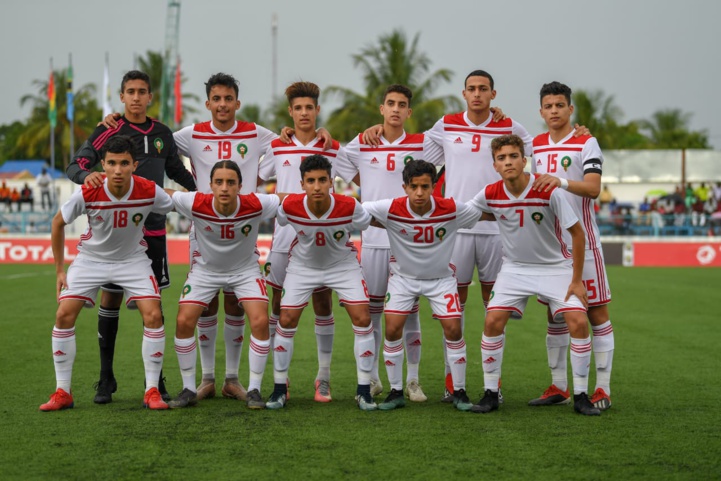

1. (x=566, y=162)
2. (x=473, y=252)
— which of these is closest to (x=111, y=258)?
(x=473, y=252)

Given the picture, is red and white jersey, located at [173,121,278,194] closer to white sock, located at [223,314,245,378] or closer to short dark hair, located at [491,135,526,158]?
white sock, located at [223,314,245,378]

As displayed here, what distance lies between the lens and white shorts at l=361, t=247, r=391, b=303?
735 cm

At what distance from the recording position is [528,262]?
22.0 ft

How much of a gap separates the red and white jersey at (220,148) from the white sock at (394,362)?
5.70ft

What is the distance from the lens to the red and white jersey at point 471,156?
7254mm

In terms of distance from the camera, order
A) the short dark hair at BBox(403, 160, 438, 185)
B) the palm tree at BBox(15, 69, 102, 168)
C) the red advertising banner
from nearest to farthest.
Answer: the short dark hair at BBox(403, 160, 438, 185), the red advertising banner, the palm tree at BBox(15, 69, 102, 168)

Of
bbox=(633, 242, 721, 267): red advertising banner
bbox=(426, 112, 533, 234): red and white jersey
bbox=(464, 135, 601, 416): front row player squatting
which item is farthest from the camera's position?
bbox=(633, 242, 721, 267): red advertising banner

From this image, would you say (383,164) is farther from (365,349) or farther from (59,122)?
(59,122)

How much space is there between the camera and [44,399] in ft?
22.9

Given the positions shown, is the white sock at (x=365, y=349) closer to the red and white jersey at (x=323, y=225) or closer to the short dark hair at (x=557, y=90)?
the red and white jersey at (x=323, y=225)

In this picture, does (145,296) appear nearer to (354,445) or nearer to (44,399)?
(44,399)

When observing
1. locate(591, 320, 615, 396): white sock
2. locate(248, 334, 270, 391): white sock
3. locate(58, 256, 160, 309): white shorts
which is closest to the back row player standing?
locate(58, 256, 160, 309): white shorts

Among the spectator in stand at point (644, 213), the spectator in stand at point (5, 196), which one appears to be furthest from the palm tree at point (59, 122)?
the spectator in stand at point (644, 213)

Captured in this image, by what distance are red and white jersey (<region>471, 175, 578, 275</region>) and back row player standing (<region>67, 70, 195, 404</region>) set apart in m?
2.48
